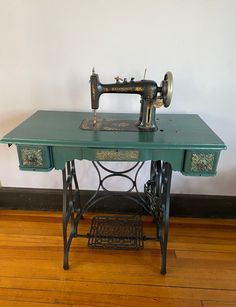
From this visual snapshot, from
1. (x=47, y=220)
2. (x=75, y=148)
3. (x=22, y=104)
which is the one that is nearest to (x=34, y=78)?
(x=22, y=104)

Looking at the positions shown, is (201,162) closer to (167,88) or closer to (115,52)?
(167,88)

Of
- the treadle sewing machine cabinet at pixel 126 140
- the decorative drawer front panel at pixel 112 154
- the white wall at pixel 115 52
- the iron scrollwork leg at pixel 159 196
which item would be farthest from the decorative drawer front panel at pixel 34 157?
the iron scrollwork leg at pixel 159 196

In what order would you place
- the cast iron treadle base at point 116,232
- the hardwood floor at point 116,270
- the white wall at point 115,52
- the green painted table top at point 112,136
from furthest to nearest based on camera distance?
the cast iron treadle base at point 116,232 < the white wall at point 115,52 < the hardwood floor at point 116,270 < the green painted table top at point 112,136

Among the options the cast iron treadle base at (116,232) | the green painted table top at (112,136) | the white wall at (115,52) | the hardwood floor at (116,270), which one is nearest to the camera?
the green painted table top at (112,136)

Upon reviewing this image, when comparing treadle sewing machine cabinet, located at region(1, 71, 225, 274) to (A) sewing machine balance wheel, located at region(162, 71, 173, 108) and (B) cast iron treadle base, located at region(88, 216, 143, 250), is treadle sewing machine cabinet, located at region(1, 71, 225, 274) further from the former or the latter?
(B) cast iron treadle base, located at region(88, 216, 143, 250)

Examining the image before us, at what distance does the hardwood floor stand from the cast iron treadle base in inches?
2.1

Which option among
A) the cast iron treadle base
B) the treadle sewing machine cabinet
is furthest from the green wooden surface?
the cast iron treadle base

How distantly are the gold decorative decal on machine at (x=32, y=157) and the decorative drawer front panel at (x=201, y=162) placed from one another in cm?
71

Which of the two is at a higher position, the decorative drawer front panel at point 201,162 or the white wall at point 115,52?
the white wall at point 115,52

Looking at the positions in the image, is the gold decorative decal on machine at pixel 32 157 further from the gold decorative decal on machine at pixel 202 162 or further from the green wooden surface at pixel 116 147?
the gold decorative decal on machine at pixel 202 162

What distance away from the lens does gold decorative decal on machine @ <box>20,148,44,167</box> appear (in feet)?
3.68

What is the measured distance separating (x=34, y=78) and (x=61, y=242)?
3.66 feet

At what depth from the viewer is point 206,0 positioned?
1.34 m

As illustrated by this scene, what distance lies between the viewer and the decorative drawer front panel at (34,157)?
1120 mm
